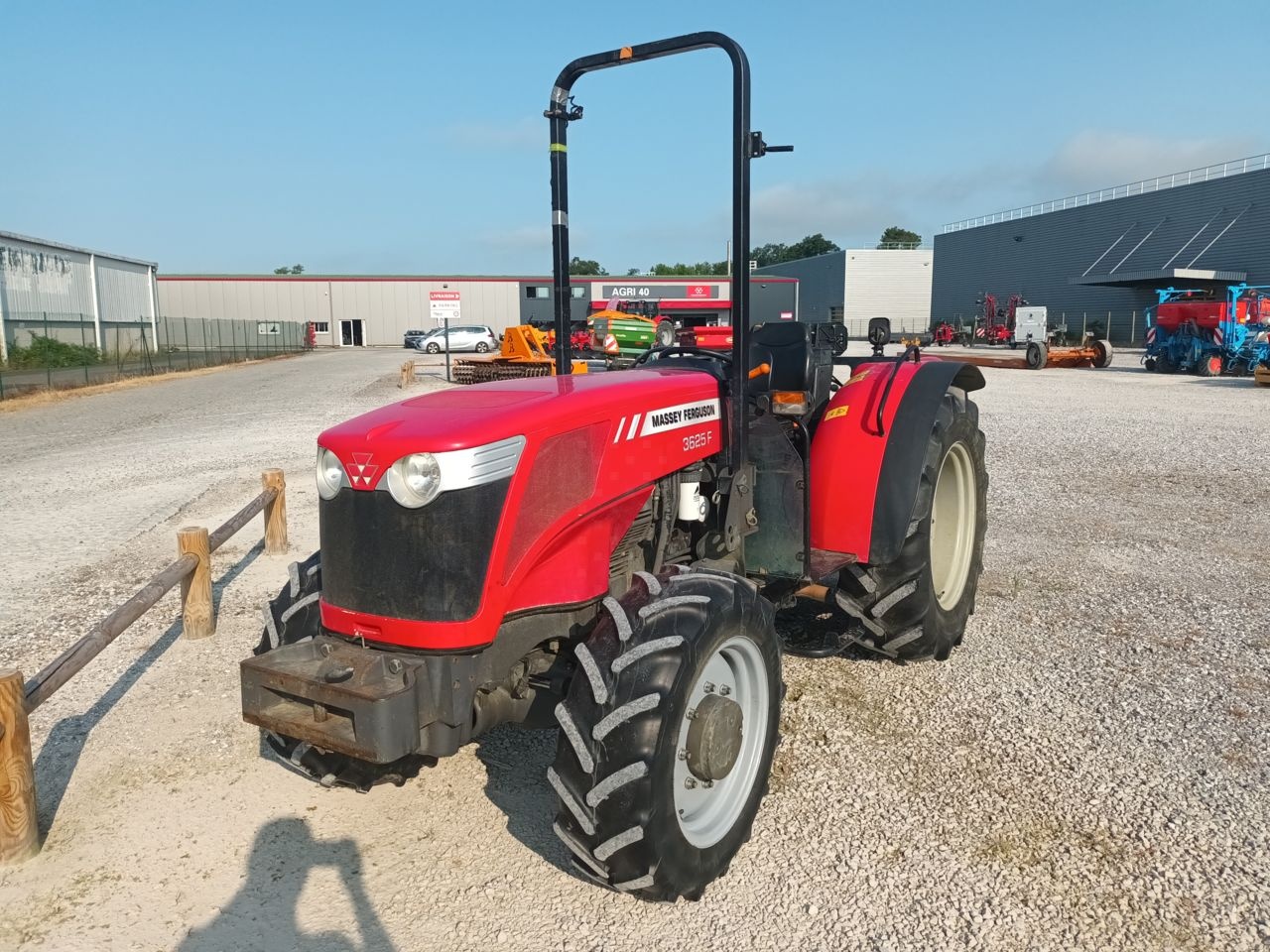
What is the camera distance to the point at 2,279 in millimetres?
27078

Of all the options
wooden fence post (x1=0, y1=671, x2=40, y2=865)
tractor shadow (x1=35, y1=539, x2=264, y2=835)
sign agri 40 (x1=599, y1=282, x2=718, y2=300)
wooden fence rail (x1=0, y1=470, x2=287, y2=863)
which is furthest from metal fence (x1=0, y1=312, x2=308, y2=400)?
wooden fence post (x1=0, y1=671, x2=40, y2=865)

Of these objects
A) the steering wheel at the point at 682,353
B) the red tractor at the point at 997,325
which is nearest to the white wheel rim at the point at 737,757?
the steering wheel at the point at 682,353

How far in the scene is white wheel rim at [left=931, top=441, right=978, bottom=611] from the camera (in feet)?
14.8

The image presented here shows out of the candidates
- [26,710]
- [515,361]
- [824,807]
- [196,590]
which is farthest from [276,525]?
[515,361]

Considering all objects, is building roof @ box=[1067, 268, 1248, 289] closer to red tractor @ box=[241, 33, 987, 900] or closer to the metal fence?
the metal fence

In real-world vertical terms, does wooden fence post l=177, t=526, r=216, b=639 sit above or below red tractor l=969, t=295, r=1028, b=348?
below

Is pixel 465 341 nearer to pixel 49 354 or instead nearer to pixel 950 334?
pixel 49 354

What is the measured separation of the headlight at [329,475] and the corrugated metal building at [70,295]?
29.0 m

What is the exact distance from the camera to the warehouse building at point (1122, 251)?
37.0 m

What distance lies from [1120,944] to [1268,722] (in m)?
1.70

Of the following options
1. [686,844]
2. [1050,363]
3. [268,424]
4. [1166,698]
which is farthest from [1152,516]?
[1050,363]

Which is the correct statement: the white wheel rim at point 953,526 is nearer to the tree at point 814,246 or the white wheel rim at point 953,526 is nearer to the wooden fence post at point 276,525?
the wooden fence post at point 276,525

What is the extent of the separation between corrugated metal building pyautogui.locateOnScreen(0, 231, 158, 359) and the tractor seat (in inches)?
1145

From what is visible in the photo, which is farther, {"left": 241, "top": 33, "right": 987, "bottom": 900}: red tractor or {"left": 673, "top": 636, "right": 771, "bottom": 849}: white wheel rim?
{"left": 673, "top": 636, "right": 771, "bottom": 849}: white wheel rim
